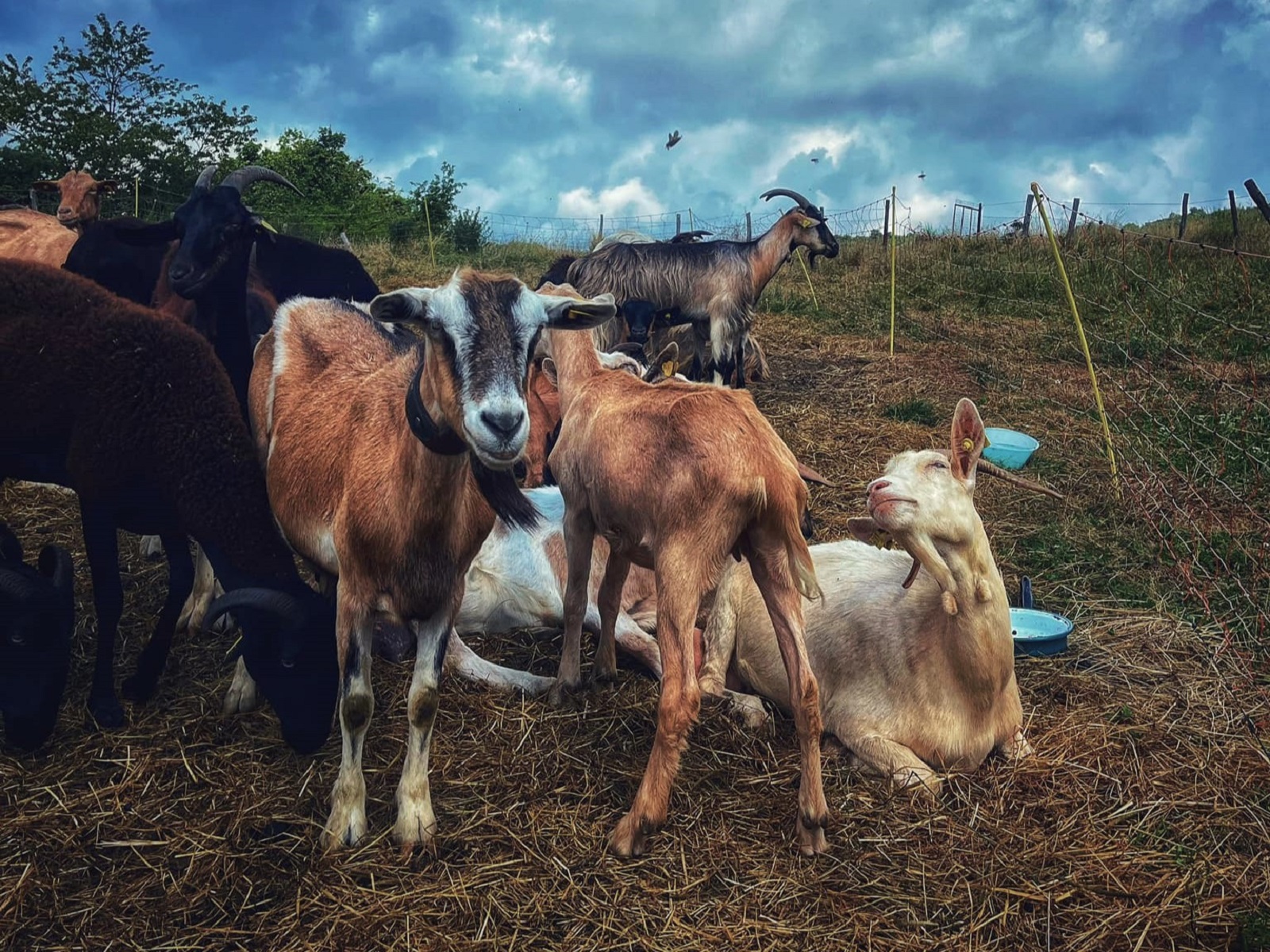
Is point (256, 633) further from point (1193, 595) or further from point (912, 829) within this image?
point (1193, 595)

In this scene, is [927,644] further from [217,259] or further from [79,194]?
[79,194]

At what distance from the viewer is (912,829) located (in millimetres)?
3129

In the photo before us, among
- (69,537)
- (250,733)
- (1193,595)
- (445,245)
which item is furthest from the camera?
(445,245)

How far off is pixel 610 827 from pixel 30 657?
2.35m

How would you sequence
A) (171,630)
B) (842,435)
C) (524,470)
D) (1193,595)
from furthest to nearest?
(842,435) < (524,470) < (1193,595) < (171,630)

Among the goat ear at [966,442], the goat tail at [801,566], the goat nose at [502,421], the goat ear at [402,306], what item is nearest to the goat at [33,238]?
the goat ear at [402,306]

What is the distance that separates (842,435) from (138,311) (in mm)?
5803

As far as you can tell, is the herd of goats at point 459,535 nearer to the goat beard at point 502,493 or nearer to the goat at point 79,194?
the goat beard at point 502,493

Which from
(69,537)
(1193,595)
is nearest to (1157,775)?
(1193,595)

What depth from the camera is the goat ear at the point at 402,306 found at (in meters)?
2.68

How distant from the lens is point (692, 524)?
3.10 metres

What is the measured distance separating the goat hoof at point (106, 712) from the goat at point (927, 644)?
9.10 ft

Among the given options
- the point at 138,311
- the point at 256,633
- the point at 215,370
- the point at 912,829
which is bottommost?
the point at 912,829

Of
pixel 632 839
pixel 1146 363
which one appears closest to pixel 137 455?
pixel 632 839
